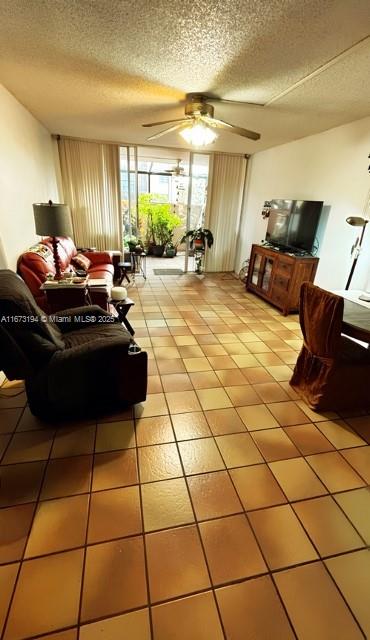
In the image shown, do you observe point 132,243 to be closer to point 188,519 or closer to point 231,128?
point 231,128

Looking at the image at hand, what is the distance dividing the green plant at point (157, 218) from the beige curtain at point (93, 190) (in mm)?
2235

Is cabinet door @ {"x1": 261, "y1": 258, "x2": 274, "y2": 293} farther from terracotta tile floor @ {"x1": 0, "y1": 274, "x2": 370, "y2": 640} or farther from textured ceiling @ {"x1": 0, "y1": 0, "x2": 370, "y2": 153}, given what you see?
terracotta tile floor @ {"x1": 0, "y1": 274, "x2": 370, "y2": 640}

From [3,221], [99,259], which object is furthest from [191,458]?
[99,259]

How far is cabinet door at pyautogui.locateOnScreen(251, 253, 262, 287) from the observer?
4.77 m

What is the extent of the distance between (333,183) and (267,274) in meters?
1.50

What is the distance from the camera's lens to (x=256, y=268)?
488 centimetres

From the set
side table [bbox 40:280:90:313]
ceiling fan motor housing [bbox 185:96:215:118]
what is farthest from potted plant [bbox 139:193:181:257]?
side table [bbox 40:280:90:313]

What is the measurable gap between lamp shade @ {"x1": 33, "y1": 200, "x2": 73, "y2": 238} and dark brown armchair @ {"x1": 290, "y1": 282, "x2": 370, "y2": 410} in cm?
233

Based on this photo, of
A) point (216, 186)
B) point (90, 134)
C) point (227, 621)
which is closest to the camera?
point (227, 621)

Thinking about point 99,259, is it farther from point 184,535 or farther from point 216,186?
point 184,535

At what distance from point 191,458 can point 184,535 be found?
0.44 meters

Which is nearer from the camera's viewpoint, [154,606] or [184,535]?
[154,606]

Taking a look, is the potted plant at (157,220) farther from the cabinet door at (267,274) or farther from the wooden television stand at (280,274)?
the cabinet door at (267,274)

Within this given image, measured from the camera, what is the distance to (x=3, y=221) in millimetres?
2639
